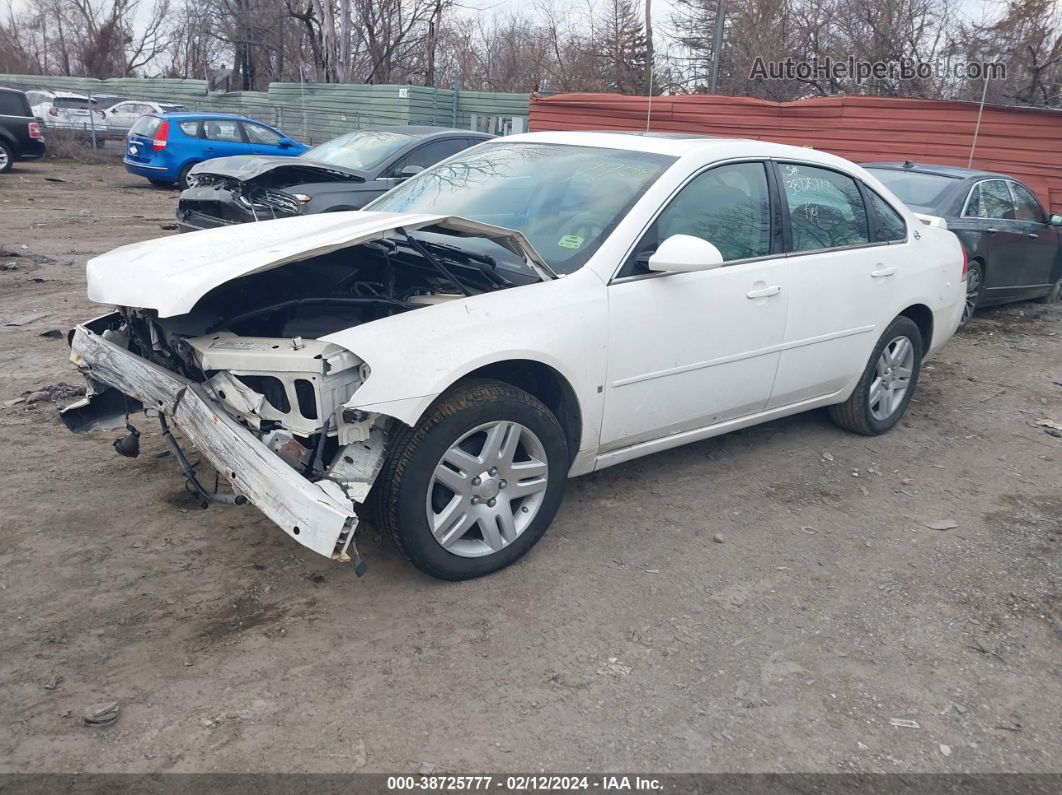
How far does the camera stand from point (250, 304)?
3719mm

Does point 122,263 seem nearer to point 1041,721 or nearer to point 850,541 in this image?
point 850,541

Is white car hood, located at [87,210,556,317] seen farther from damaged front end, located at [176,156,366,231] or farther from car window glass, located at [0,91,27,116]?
car window glass, located at [0,91,27,116]

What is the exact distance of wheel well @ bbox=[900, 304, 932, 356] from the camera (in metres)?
5.45

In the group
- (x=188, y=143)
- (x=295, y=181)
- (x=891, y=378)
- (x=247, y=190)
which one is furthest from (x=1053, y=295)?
(x=188, y=143)

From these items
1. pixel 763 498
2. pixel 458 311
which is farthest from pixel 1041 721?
pixel 458 311

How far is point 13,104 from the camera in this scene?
18.1m

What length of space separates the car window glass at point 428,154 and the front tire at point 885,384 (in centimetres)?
547

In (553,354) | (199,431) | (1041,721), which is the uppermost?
(553,354)

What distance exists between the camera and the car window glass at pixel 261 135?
59.5 ft

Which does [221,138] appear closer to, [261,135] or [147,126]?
[261,135]

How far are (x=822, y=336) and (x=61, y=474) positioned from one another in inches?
153

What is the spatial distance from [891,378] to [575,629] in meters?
3.15

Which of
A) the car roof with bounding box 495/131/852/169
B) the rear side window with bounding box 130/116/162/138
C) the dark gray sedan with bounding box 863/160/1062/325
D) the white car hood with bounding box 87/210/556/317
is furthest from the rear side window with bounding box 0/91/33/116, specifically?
the white car hood with bounding box 87/210/556/317
